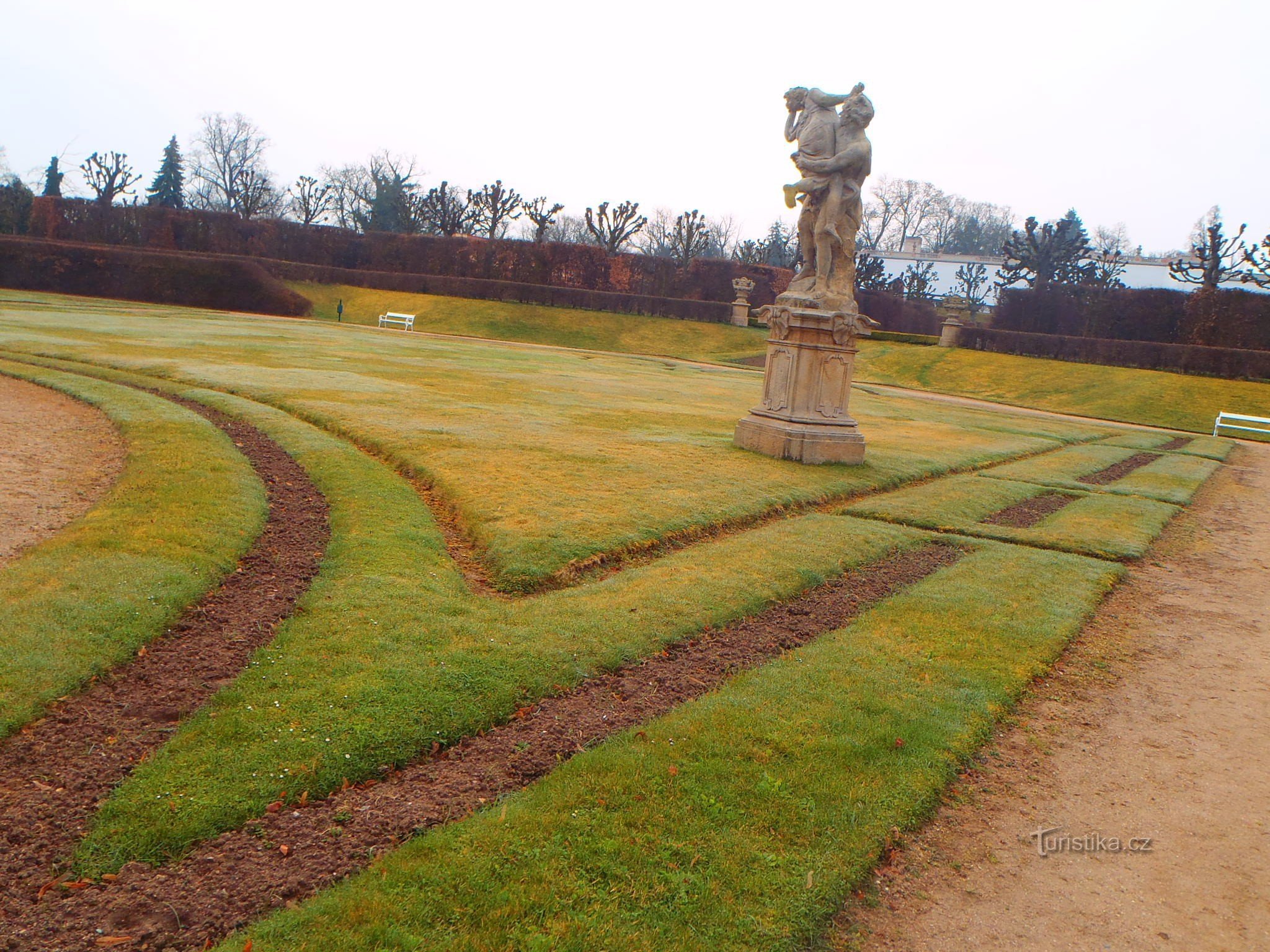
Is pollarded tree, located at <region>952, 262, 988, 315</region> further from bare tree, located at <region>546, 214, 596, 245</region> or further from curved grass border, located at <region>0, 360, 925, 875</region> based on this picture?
curved grass border, located at <region>0, 360, 925, 875</region>

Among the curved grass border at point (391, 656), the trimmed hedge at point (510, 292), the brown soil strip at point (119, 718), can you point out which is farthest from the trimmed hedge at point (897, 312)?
the brown soil strip at point (119, 718)

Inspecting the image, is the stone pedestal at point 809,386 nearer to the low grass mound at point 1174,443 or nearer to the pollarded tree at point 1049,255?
the low grass mound at point 1174,443

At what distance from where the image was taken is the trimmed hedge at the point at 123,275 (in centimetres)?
3716

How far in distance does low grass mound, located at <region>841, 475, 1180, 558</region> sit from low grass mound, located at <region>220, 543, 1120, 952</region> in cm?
404

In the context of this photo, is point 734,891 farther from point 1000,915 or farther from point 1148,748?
point 1148,748

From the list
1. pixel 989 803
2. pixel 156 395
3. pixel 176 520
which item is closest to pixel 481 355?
pixel 156 395

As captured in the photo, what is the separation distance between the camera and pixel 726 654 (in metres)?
5.54

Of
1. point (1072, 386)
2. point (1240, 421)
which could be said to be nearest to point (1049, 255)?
→ point (1072, 386)

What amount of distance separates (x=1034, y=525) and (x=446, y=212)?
182 feet

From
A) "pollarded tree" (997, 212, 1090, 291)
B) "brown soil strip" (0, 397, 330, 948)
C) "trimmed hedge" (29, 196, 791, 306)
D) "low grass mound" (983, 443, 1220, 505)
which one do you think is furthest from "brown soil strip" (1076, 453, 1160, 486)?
"pollarded tree" (997, 212, 1090, 291)

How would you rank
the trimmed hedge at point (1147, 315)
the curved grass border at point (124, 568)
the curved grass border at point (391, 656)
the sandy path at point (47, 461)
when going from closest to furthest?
the curved grass border at point (391, 656), the curved grass border at point (124, 568), the sandy path at point (47, 461), the trimmed hedge at point (1147, 315)

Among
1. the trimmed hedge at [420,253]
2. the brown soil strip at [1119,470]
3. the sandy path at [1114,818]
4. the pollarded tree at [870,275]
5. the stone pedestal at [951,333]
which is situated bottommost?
→ the sandy path at [1114,818]

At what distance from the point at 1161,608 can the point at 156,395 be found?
1268 cm

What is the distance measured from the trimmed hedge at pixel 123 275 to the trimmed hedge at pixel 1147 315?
121 feet
